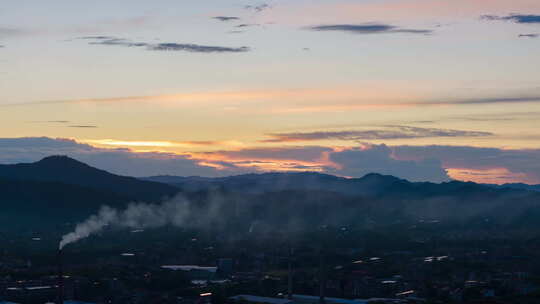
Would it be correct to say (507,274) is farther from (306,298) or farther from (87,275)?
(87,275)

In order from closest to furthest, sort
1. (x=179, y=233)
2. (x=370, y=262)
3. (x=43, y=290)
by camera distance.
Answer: (x=43, y=290) < (x=370, y=262) < (x=179, y=233)

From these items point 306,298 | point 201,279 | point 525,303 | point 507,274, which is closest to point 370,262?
point 507,274

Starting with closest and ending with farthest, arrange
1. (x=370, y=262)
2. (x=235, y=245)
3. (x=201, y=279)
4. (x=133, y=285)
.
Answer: (x=133, y=285) < (x=201, y=279) < (x=370, y=262) < (x=235, y=245)

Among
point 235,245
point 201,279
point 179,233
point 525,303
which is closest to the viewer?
point 525,303

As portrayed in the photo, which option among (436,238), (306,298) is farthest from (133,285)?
(436,238)

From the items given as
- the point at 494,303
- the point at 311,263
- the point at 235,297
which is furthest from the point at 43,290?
the point at 311,263

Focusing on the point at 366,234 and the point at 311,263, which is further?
the point at 366,234

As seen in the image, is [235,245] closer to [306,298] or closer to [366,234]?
[366,234]

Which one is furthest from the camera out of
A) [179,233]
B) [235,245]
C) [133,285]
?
[179,233]

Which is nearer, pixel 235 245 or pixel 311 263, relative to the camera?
pixel 311 263
